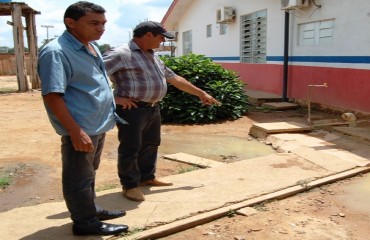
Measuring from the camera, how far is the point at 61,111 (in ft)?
7.67

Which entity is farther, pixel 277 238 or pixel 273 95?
pixel 273 95

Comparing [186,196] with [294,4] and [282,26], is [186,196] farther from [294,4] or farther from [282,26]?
[282,26]

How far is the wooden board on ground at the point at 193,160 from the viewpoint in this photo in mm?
4922

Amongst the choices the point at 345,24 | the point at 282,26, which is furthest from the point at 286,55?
the point at 345,24

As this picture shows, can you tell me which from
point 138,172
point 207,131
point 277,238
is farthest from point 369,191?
point 207,131

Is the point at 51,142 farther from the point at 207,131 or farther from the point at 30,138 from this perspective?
the point at 207,131

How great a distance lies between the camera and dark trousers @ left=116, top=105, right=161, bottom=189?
3.31m

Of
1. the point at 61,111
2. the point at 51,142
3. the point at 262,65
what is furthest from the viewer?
the point at 262,65

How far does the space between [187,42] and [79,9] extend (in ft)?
53.7

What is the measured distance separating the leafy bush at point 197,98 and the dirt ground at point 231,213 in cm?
64

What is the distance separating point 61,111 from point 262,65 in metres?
9.52

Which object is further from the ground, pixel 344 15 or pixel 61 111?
pixel 344 15

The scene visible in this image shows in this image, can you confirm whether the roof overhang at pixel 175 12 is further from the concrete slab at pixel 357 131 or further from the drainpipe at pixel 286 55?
the concrete slab at pixel 357 131

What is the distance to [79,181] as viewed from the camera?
2586 mm
